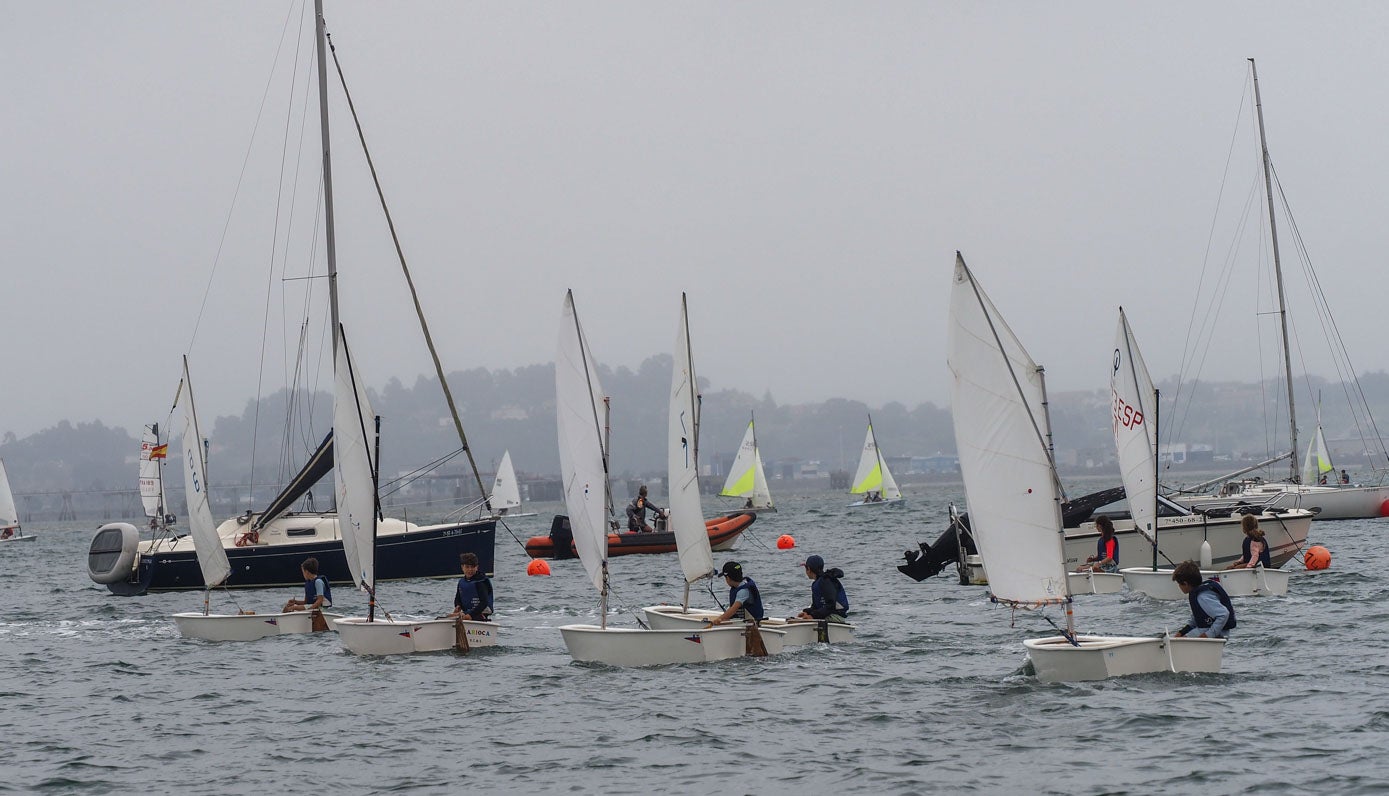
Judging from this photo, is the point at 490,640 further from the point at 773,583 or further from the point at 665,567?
the point at 665,567

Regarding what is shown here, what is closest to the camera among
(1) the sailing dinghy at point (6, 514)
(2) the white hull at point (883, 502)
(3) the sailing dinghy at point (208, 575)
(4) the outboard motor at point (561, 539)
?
(3) the sailing dinghy at point (208, 575)

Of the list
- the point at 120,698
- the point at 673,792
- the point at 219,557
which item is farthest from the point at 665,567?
the point at 673,792

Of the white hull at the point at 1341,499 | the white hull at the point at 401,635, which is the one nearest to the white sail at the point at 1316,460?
the white hull at the point at 1341,499

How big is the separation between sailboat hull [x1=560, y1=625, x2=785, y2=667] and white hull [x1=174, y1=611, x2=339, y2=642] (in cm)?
825

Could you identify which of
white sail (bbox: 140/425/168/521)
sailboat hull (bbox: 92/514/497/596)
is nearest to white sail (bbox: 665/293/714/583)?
sailboat hull (bbox: 92/514/497/596)

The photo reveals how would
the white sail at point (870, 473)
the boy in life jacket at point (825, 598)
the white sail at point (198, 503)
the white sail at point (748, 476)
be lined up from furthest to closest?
the white sail at point (870, 473) < the white sail at point (748, 476) < the white sail at point (198, 503) < the boy in life jacket at point (825, 598)

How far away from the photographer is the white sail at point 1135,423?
105ft

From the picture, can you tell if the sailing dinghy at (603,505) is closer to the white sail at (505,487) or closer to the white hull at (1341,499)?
the white hull at (1341,499)

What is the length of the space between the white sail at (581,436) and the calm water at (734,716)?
2.26 m

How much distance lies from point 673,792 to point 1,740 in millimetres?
→ 10313

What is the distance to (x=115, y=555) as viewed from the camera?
40875 mm

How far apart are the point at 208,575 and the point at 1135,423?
21636mm

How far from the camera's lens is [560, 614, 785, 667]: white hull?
22000 mm

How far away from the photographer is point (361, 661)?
81.3 ft
